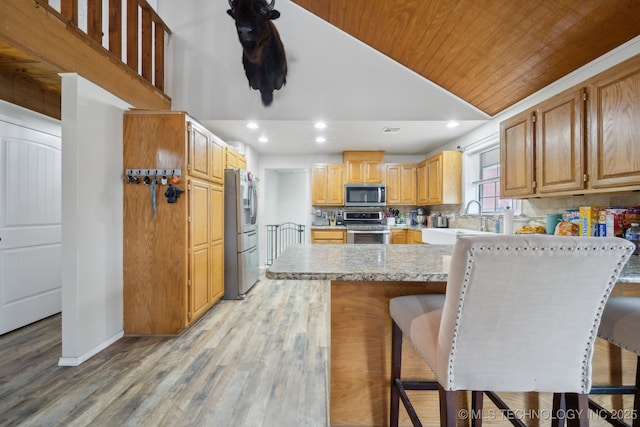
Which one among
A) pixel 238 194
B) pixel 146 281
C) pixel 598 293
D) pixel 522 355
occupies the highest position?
pixel 238 194

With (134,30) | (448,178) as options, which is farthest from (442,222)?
(134,30)

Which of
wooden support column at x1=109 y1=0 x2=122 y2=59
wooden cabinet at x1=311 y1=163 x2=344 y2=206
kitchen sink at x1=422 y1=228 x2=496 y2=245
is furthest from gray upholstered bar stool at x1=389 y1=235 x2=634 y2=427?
wooden cabinet at x1=311 y1=163 x2=344 y2=206

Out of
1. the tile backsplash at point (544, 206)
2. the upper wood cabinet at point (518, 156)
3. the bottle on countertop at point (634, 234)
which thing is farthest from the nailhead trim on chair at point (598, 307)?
the upper wood cabinet at point (518, 156)

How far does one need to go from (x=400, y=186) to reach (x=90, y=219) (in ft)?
14.6

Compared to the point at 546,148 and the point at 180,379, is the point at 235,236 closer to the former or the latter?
the point at 180,379

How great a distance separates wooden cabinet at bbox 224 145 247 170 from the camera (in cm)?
374

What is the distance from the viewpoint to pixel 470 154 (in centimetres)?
405

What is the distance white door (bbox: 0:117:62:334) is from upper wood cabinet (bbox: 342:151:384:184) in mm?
4013

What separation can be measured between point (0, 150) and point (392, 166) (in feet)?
16.4

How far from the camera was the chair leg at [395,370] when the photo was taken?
128 centimetres

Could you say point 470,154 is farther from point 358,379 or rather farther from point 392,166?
point 358,379

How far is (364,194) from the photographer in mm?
5133

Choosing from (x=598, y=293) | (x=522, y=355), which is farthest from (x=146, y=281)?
(x=598, y=293)

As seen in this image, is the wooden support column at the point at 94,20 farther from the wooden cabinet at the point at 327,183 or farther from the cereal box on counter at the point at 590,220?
the cereal box on counter at the point at 590,220
